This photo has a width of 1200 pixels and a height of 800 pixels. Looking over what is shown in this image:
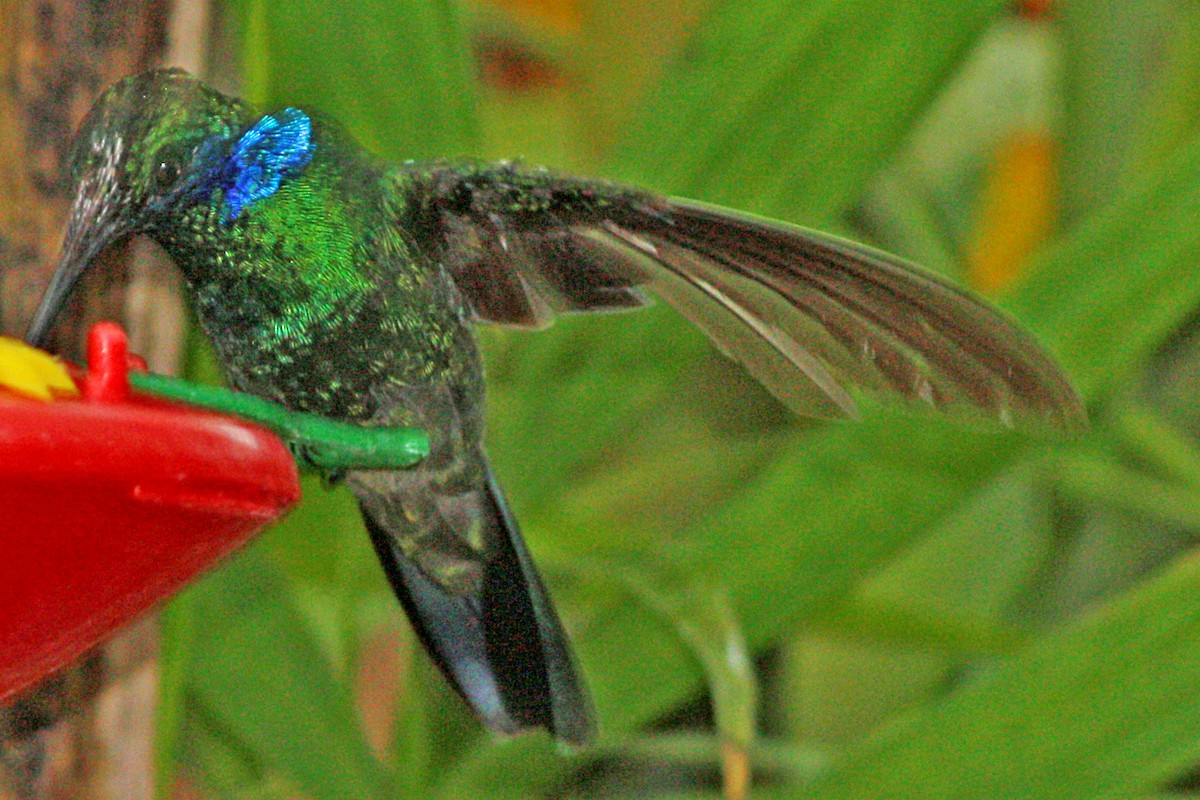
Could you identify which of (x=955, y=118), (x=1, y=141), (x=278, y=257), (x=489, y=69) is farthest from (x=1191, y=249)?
(x=489, y=69)

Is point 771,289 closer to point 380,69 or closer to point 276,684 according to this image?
point 380,69

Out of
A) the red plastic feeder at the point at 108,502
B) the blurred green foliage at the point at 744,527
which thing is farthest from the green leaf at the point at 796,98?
the red plastic feeder at the point at 108,502

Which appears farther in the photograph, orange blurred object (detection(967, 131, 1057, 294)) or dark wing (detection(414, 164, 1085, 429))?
orange blurred object (detection(967, 131, 1057, 294))

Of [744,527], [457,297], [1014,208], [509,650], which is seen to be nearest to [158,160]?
[457,297]

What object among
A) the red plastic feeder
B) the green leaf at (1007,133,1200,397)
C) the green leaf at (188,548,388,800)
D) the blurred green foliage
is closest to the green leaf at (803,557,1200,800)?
the blurred green foliage

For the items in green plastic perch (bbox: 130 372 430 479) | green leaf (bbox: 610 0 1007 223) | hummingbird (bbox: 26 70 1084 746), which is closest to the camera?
green plastic perch (bbox: 130 372 430 479)

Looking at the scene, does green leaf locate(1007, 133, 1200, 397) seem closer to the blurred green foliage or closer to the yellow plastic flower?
the blurred green foliage
